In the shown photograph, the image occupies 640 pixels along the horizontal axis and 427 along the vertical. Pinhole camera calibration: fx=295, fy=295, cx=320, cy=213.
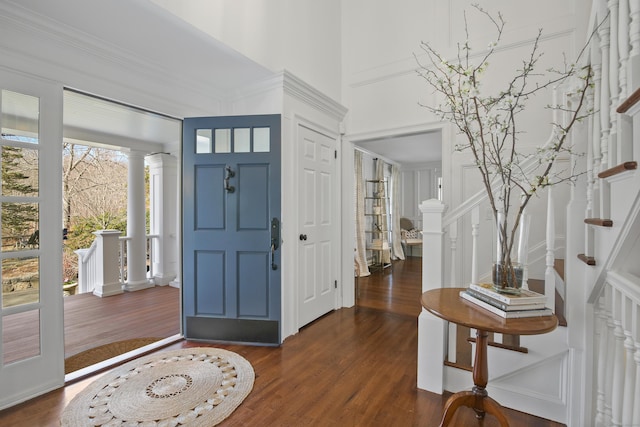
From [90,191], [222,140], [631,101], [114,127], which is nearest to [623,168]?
[631,101]

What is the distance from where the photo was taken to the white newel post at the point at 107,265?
4.53 metres

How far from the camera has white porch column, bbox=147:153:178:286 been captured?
5160mm

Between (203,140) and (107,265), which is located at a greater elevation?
(203,140)

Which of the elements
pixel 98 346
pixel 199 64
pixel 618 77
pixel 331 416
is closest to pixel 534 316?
pixel 618 77

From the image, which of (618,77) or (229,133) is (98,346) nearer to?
(229,133)

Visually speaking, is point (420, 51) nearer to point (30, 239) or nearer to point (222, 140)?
point (222, 140)

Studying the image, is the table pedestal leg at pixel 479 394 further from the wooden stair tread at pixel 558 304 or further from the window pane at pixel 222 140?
the window pane at pixel 222 140

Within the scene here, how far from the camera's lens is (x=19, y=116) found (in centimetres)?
195

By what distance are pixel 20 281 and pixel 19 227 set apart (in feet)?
1.17

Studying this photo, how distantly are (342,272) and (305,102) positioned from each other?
6.94ft

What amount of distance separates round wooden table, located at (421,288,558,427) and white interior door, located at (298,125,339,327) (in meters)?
1.68

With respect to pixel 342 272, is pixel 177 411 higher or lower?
lower

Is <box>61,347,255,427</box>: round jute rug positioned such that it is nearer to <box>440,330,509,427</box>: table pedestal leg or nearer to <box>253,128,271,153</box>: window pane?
<box>440,330,509,427</box>: table pedestal leg

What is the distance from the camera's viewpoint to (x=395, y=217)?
7527mm
